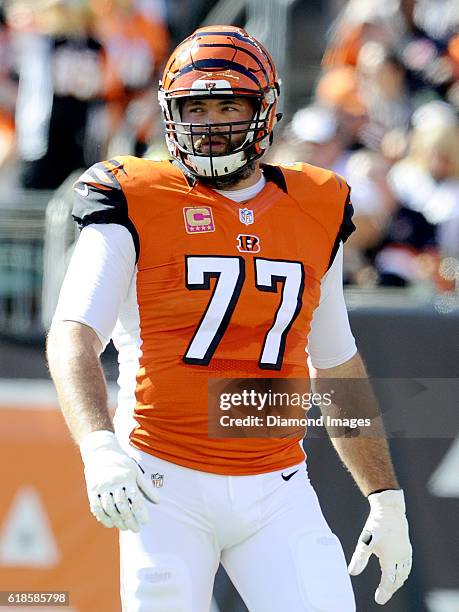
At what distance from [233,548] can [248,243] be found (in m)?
0.77

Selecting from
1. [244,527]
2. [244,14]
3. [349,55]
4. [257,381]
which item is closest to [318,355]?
[257,381]

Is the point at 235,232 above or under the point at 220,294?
above

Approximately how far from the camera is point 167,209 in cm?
300

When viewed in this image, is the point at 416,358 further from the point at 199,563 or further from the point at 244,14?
the point at 244,14

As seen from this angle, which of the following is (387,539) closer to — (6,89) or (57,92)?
(57,92)

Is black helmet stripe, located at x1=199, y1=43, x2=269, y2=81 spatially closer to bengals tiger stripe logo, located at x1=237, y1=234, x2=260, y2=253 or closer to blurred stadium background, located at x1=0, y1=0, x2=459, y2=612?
bengals tiger stripe logo, located at x1=237, y1=234, x2=260, y2=253

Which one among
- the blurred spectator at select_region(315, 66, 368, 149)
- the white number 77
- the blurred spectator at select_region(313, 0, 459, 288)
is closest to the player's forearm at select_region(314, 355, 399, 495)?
the white number 77

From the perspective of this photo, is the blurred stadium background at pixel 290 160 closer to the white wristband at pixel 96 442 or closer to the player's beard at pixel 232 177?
the player's beard at pixel 232 177

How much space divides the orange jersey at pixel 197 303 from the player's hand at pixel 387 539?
316mm

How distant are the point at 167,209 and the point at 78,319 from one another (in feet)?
1.26

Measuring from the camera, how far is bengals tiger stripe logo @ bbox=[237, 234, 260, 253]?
3.01 meters

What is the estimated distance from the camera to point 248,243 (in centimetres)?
302

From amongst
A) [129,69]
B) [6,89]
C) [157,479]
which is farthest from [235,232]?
[6,89]

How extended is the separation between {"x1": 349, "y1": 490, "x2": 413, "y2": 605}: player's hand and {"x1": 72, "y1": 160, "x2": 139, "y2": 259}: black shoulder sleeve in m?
0.95
